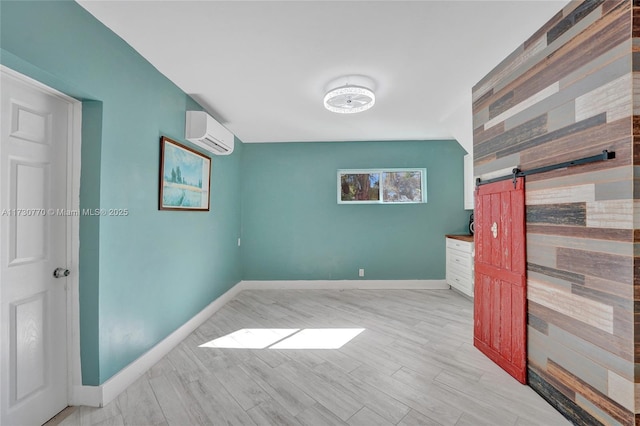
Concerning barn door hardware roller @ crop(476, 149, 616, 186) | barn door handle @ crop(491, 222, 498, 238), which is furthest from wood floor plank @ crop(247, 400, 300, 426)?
barn door hardware roller @ crop(476, 149, 616, 186)

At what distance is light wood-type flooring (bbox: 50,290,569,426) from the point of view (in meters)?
1.64

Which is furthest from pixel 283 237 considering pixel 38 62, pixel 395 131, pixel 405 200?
pixel 38 62

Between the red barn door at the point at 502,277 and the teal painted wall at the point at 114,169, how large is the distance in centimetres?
299

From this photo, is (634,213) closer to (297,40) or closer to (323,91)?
(297,40)

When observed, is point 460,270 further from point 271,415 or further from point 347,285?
point 271,415

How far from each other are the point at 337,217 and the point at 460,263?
2091 millimetres

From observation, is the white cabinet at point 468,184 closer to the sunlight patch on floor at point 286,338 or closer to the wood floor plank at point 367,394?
the sunlight patch on floor at point 286,338

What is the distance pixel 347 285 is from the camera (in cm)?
447

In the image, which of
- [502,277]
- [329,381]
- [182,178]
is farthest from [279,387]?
[182,178]

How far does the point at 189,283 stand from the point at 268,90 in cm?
226

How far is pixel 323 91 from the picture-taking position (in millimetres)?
2646

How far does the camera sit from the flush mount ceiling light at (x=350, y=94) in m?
2.38

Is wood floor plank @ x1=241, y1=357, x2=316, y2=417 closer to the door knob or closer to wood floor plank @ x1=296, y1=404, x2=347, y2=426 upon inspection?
wood floor plank @ x1=296, y1=404, x2=347, y2=426

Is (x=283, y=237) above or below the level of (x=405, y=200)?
below
